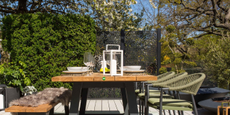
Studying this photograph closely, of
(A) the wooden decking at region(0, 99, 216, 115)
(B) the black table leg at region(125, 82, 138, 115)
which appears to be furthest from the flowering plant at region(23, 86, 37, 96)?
(B) the black table leg at region(125, 82, 138, 115)

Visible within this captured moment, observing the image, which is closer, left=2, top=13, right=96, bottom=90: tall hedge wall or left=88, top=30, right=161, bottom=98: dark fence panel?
left=2, top=13, right=96, bottom=90: tall hedge wall

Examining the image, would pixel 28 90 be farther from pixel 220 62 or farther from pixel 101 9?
pixel 220 62

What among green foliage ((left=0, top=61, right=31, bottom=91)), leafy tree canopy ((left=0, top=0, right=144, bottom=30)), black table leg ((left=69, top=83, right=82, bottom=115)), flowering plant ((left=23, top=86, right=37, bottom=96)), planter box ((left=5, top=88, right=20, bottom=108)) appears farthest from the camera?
leafy tree canopy ((left=0, top=0, right=144, bottom=30))

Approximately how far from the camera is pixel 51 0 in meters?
7.32

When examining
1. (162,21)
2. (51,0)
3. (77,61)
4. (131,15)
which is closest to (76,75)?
(77,61)

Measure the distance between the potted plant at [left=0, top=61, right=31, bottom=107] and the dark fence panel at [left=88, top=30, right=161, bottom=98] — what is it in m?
1.76

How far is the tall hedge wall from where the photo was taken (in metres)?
4.73

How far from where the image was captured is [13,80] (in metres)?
4.41

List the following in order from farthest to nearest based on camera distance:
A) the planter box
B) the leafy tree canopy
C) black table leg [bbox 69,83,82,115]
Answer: the leafy tree canopy, the planter box, black table leg [bbox 69,83,82,115]

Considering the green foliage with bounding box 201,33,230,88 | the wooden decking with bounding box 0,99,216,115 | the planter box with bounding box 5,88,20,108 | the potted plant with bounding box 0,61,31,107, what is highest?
the green foliage with bounding box 201,33,230,88

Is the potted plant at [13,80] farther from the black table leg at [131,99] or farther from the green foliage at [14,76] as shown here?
the black table leg at [131,99]

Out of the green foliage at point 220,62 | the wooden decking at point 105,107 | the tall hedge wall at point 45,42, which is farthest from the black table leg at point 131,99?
the tall hedge wall at point 45,42

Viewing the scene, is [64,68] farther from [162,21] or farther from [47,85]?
[162,21]

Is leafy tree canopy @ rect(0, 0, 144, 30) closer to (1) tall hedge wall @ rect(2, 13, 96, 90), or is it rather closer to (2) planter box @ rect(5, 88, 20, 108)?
(1) tall hedge wall @ rect(2, 13, 96, 90)
